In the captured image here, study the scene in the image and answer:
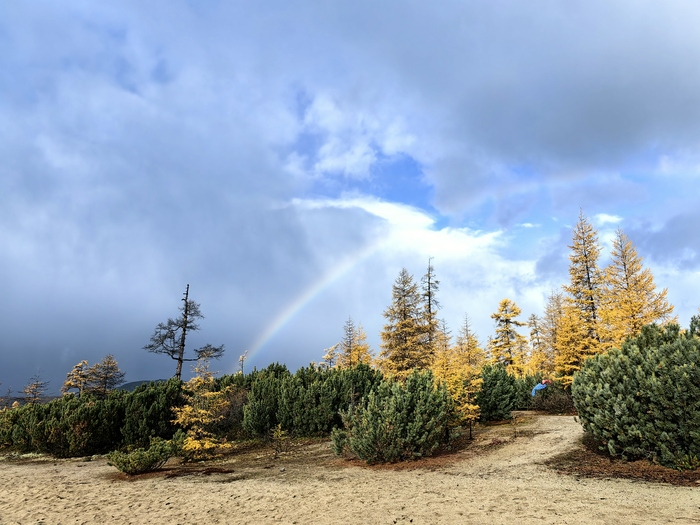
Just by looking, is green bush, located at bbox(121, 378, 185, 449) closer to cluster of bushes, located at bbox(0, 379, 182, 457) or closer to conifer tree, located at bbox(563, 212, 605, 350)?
cluster of bushes, located at bbox(0, 379, 182, 457)

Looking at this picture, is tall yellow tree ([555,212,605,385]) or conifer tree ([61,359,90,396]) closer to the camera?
tall yellow tree ([555,212,605,385])

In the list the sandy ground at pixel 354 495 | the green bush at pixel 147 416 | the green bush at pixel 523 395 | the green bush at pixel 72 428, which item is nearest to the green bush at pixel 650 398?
the sandy ground at pixel 354 495

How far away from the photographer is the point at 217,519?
638 cm

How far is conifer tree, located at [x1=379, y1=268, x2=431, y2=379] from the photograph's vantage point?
2972 cm

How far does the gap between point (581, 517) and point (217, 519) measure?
537cm

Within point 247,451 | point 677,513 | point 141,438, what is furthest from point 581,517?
point 141,438

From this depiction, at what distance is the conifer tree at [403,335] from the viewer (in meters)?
29.7

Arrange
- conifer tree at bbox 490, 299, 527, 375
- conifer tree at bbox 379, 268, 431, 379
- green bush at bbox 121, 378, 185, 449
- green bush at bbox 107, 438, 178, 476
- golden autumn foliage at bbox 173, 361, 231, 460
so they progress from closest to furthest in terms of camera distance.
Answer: green bush at bbox 107, 438, 178, 476
golden autumn foliage at bbox 173, 361, 231, 460
green bush at bbox 121, 378, 185, 449
conifer tree at bbox 379, 268, 431, 379
conifer tree at bbox 490, 299, 527, 375

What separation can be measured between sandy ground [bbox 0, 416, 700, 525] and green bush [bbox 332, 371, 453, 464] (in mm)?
507

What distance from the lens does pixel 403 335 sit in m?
31.3

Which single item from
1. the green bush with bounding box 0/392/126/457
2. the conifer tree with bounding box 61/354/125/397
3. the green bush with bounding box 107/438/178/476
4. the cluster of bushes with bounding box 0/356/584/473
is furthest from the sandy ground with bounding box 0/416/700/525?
the conifer tree with bounding box 61/354/125/397

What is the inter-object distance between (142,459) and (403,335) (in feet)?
76.3

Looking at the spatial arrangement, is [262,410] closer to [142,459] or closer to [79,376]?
[142,459]

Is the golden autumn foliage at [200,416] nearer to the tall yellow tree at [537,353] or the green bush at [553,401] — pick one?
the green bush at [553,401]
